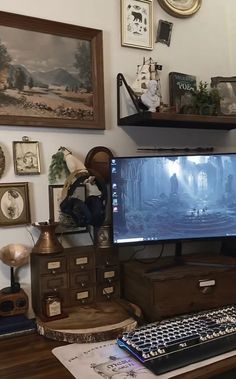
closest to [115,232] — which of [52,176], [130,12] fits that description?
[52,176]

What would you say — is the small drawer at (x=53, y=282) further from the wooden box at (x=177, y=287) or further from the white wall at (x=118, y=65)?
the wooden box at (x=177, y=287)

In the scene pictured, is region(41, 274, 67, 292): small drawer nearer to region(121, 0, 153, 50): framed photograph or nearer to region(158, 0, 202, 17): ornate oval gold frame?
region(121, 0, 153, 50): framed photograph

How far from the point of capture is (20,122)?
152 centimetres

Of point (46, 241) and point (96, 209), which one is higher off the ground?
point (96, 209)

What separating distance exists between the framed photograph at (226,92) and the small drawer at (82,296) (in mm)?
1096

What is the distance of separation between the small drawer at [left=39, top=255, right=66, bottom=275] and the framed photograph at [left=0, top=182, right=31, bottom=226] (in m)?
0.20

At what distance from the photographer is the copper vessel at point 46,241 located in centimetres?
146

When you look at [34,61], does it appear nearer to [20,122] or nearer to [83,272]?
[20,122]

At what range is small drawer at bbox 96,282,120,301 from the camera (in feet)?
5.13

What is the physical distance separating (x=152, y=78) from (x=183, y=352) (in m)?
1.15

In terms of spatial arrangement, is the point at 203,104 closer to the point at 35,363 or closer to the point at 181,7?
the point at 181,7

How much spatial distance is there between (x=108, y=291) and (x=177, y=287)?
0.99 feet

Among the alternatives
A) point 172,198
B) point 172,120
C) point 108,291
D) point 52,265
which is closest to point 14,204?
point 52,265

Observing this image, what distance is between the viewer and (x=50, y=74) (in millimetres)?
1607
